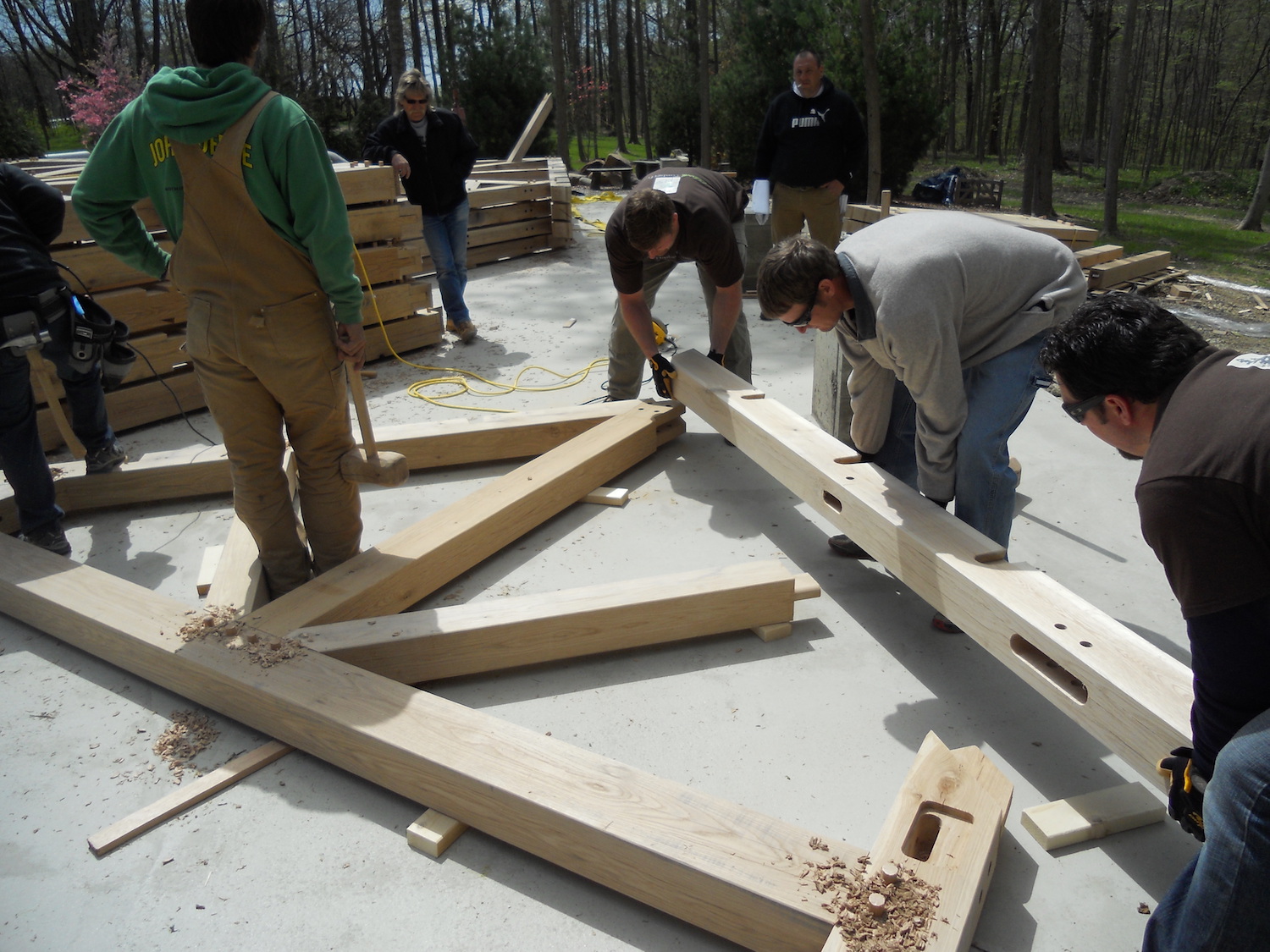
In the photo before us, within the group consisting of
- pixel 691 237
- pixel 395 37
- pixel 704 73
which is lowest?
pixel 691 237

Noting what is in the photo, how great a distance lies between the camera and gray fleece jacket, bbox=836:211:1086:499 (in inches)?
93.1

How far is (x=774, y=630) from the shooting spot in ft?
9.02

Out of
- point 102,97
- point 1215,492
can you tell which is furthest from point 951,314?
point 102,97

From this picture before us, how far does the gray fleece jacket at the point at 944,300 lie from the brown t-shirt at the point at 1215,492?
3.45 feet

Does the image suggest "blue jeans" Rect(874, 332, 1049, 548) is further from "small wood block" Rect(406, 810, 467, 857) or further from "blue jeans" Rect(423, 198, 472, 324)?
"blue jeans" Rect(423, 198, 472, 324)

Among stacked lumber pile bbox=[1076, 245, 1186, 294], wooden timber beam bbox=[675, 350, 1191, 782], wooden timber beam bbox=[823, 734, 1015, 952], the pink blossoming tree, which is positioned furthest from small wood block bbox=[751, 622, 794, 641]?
the pink blossoming tree

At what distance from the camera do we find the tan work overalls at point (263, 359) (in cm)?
241

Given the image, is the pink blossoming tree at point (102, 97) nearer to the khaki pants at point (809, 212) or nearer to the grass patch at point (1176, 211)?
the khaki pants at point (809, 212)

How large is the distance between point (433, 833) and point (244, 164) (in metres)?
1.82

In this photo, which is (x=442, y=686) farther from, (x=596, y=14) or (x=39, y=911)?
(x=596, y=14)

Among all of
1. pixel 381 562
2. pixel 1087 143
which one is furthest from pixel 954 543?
pixel 1087 143

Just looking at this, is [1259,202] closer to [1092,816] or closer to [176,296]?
[1092,816]

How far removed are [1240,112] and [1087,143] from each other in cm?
542

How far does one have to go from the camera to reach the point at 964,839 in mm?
1716
